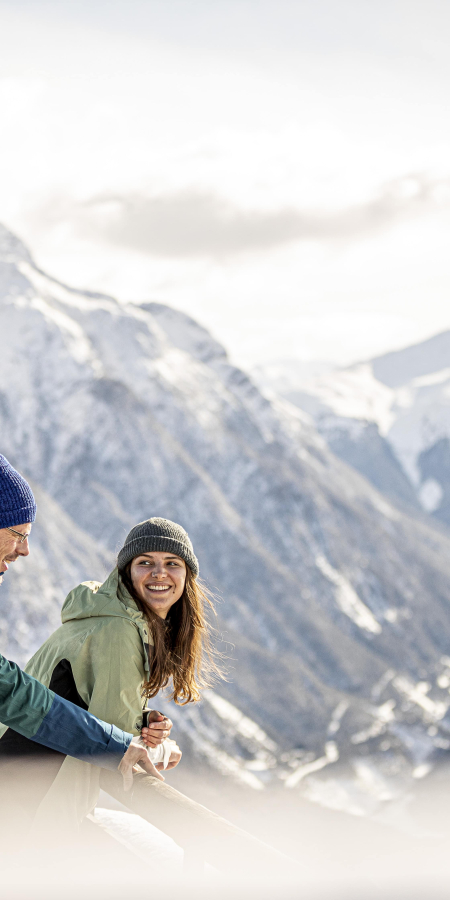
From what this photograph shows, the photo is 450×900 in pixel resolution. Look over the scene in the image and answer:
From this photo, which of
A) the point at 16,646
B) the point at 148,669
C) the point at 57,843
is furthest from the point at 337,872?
the point at 16,646

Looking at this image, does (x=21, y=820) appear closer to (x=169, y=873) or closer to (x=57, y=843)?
(x=57, y=843)

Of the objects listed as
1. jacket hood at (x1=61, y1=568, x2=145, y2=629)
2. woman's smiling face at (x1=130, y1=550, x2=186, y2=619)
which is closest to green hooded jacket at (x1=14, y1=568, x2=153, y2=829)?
jacket hood at (x1=61, y1=568, x2=145, y2=629)

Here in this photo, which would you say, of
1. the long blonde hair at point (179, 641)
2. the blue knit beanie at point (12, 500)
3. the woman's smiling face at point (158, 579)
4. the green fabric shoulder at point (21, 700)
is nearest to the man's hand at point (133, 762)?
the green fabric shoulder at point (21, 700)

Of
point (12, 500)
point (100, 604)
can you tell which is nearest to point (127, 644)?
point (100, 604)

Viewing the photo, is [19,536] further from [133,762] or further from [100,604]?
[133,762]

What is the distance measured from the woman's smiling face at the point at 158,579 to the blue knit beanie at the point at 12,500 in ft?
4.73

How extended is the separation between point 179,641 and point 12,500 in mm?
2376

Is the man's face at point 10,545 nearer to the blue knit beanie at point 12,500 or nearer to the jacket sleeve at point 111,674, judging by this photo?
the blue knit beanie at point 12,500

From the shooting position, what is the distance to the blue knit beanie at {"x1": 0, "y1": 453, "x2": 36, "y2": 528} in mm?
7363

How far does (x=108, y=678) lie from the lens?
7516 mm

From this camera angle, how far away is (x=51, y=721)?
22.0 feet

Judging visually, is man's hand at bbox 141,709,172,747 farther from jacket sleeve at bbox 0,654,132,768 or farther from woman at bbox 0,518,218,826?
jacket sleeve at bbox 0,654,132,768

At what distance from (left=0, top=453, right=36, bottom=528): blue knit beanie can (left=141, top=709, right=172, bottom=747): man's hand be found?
1945mm

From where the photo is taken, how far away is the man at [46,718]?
659 centimetres
